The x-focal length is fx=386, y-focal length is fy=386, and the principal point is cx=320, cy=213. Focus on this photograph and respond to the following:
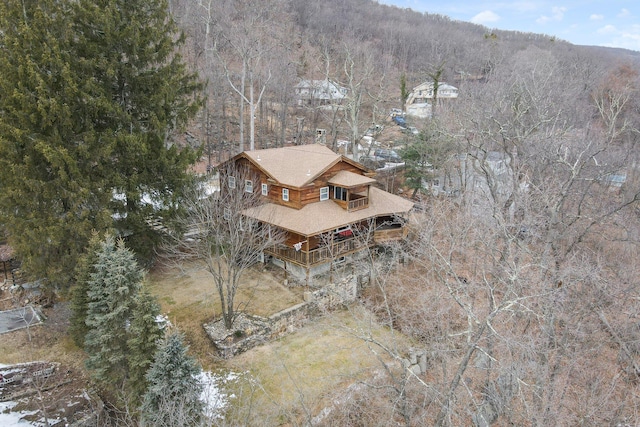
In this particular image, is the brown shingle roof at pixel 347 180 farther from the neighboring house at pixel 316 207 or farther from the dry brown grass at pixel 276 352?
the dry brown grass at pixel 276 352

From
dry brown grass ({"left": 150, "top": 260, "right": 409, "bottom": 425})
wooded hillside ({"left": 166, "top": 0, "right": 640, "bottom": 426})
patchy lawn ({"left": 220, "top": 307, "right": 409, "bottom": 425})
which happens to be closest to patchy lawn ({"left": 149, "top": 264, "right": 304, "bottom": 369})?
dry brown grass ({"left": 150, "top": 260, "right": 409, "bottom": 425})

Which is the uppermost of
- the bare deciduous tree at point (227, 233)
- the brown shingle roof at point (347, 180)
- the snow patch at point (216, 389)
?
the brown shingle roof at point (347, 180)

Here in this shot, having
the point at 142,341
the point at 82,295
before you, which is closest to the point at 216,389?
the point at 142,341

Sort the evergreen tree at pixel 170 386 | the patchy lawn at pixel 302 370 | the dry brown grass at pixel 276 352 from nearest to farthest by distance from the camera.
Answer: the evergreen tree at pixel 170 386 → the patchy lawn at pixel 302 370 → the dry brown grass at pixel 276 352

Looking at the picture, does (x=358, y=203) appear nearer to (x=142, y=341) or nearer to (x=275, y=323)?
(x=275, y=323)

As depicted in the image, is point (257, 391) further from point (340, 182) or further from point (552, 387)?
point (340, 182)

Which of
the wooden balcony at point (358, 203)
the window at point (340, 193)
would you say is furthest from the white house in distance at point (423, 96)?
the window at point (340, 193)
